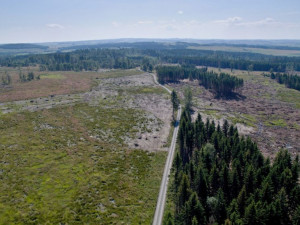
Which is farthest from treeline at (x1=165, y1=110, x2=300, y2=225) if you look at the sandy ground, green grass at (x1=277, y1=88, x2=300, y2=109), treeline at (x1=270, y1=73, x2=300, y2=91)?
treeline at (x1=270, y1=73, x2=300, y2=91)

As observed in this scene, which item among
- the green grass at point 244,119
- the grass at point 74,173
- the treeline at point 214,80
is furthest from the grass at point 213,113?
the grass at point 74,173

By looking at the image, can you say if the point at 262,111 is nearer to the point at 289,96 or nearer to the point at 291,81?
the point at 289,96

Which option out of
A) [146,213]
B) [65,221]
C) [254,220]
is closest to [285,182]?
[254,220]

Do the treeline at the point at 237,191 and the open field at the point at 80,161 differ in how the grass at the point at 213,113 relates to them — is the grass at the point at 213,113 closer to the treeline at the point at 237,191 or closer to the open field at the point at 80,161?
the open field at the point at 80,161

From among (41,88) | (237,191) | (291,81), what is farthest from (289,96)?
(41,88)

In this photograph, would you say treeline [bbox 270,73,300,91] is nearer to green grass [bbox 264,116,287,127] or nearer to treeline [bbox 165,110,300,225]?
green grass [bbox 264,116,287,127]
